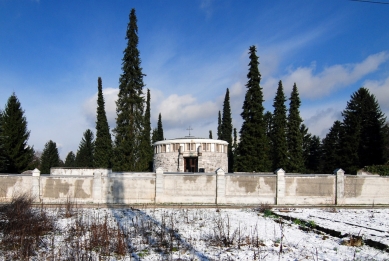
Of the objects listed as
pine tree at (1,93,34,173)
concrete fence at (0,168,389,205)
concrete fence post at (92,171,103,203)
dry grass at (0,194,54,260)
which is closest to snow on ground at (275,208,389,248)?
concrete fence at (0,168,389,205)

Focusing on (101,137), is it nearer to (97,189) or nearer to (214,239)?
(97,189)

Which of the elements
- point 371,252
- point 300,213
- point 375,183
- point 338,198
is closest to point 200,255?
point 371,252

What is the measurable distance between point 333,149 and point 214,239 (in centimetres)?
3821

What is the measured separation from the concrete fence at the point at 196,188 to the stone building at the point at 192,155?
15786 mm

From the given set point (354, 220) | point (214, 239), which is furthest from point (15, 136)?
point (354, 220)

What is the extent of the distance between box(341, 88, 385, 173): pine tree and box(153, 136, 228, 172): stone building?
16.2 metres

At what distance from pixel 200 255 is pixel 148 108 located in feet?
139

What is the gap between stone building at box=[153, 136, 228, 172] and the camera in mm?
33653

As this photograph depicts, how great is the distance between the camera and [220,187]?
17578mm

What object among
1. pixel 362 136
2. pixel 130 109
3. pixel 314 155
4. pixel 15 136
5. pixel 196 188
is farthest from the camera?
pixel 314 155

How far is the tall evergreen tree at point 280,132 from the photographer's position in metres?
38.7

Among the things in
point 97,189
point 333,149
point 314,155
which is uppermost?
point 333,149

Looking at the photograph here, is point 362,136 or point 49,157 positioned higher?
point 362,136

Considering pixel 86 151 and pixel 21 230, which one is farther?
pixel 86 151
